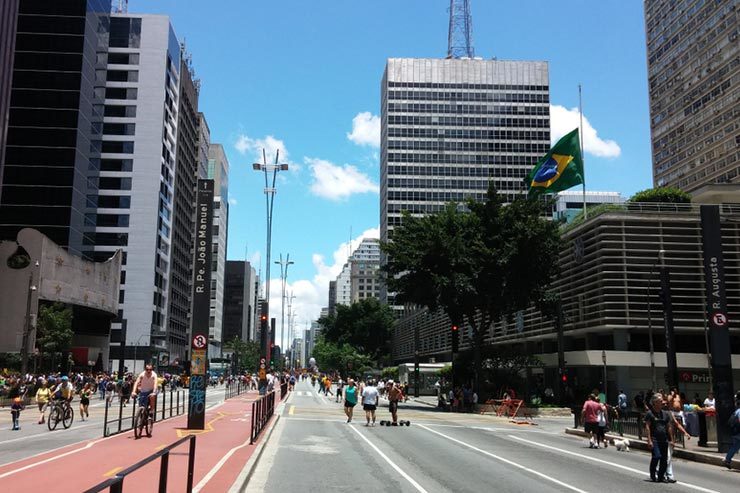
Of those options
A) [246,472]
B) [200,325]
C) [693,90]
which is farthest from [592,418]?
[693,90]

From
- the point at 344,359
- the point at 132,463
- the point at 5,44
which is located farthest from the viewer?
the point at 344,359

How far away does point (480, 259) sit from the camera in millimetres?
40938

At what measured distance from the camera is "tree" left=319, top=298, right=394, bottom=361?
11588cm

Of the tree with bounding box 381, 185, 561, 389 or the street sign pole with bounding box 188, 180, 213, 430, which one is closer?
the street sign pole with bounding box 188, 180, 213, 430

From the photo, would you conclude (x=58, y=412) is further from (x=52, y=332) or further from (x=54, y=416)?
(x=52, y=332)

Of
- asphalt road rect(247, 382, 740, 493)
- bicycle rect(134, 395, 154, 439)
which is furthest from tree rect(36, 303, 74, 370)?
bicycle rect(134, 395, 154, 439)

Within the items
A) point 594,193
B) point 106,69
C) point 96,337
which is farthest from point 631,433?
point 594,193

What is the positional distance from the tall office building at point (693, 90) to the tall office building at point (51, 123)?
7795 centimetres

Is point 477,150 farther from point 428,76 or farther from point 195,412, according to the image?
point 195,412

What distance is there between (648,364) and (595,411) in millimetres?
21941

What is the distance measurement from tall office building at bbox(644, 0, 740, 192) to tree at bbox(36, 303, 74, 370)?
70686 millimetres

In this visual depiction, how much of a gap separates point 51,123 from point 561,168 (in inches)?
2612

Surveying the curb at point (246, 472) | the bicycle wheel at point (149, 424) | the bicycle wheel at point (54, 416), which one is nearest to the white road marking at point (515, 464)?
the curb at point (246, 472)

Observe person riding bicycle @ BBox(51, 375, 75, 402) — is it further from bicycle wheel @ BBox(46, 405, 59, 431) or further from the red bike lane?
the red bike lane
